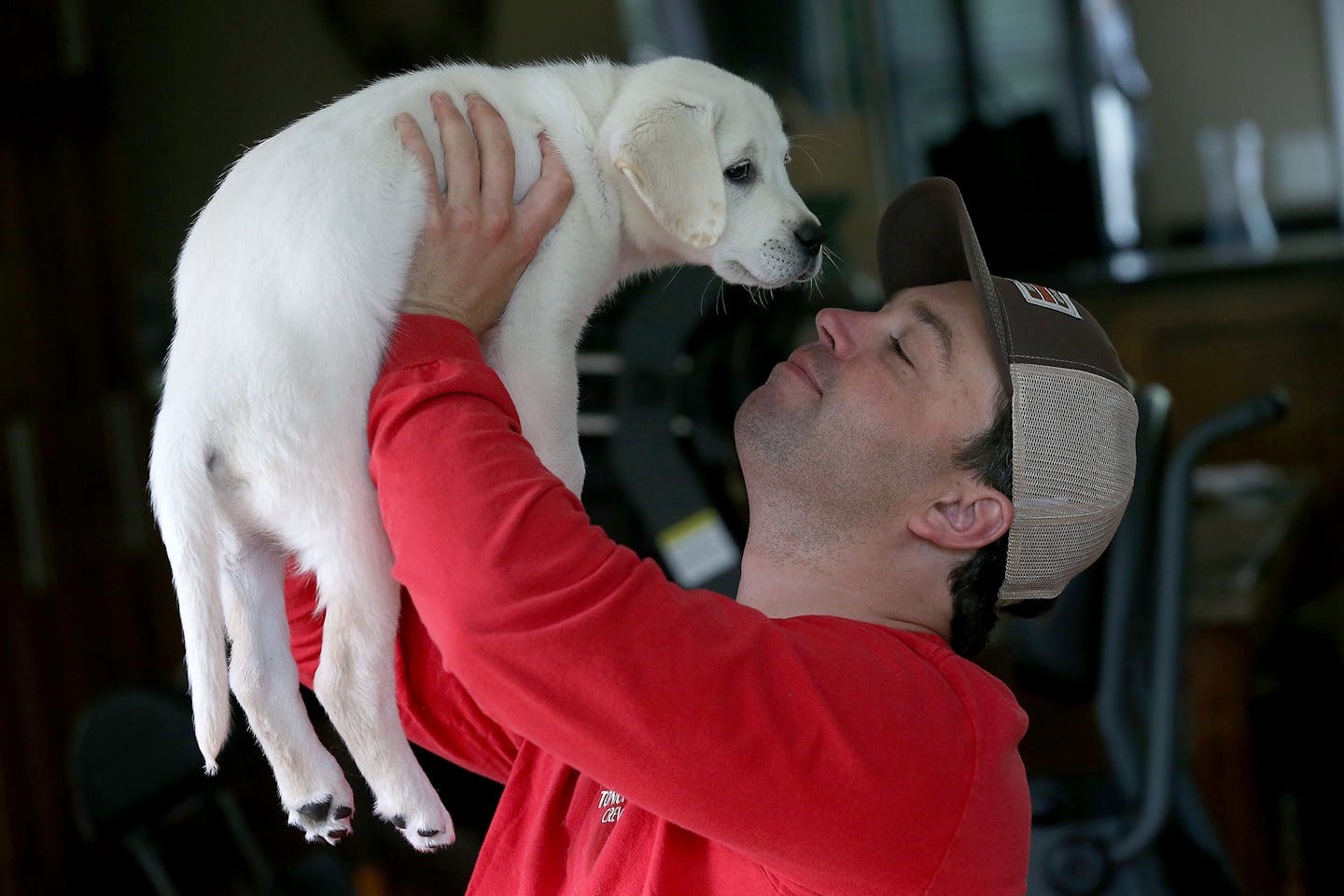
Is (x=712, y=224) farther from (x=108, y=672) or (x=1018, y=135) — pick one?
(x=1018, y=135)

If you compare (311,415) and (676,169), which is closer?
(311,415)

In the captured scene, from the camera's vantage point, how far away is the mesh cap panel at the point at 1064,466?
833 mm

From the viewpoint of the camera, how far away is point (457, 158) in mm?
768

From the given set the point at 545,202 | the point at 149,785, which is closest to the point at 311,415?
the point at 545,202

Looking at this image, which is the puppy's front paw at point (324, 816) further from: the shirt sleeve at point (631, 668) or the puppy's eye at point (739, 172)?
the puppy's eye at point (739, 172)

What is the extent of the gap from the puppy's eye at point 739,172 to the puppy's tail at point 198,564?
1.30 ft

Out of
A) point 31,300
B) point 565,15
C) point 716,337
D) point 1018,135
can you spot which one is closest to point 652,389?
point 716,337

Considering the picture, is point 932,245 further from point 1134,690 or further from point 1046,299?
point 1134,690

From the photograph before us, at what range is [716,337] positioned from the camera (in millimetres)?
1495

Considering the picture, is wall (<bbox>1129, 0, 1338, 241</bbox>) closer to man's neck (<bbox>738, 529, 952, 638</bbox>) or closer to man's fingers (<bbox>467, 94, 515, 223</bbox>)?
man's neck (<bbox>738, 529, 952, 638</bbox>)

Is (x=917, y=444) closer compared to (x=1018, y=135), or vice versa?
(x=917, y=444)

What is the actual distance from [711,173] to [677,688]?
0.34 meters

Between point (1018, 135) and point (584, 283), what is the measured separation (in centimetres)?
415

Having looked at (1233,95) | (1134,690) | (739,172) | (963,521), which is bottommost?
(1134,690)
